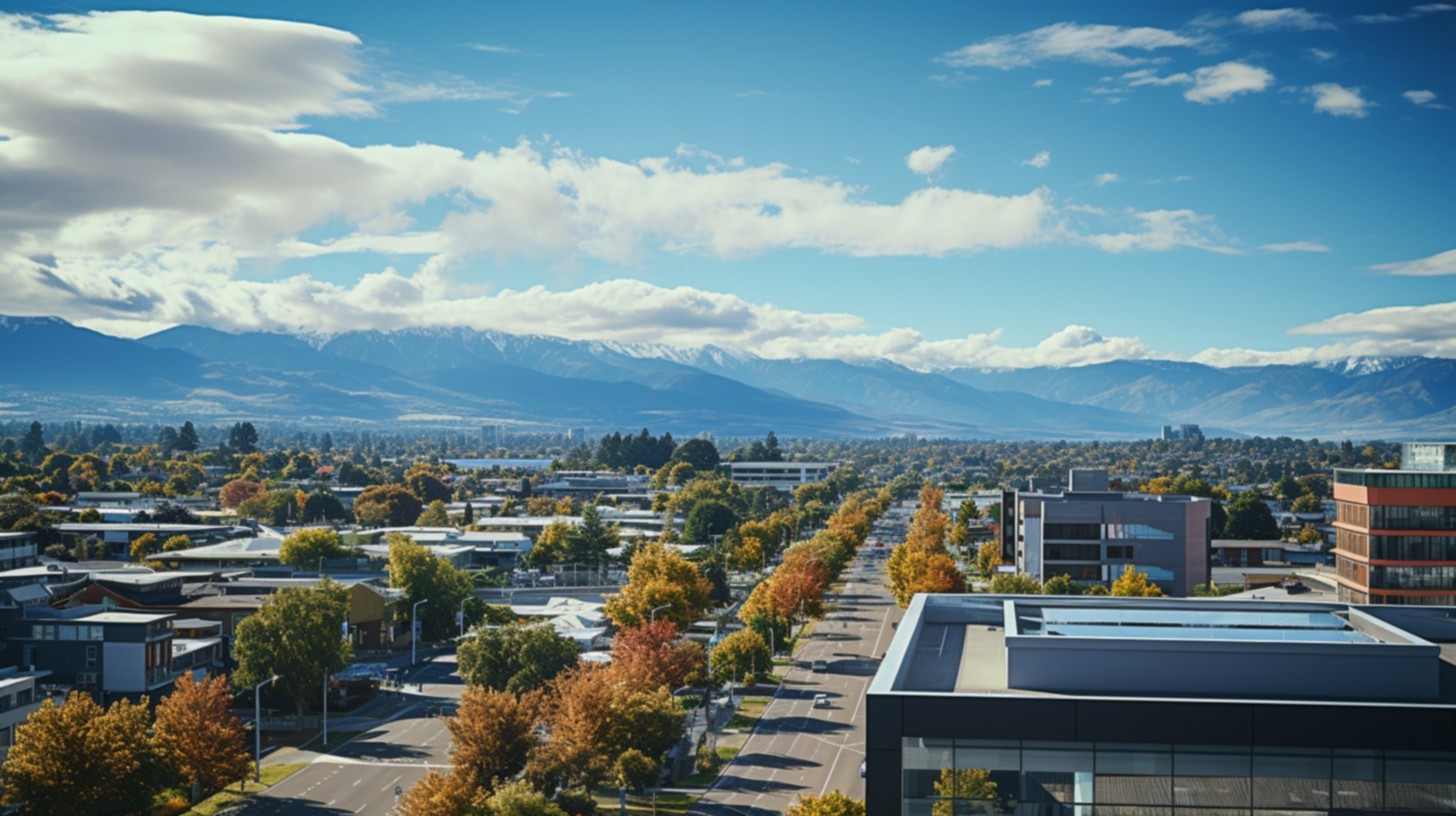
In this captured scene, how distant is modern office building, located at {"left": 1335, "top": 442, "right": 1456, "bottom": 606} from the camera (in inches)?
2913

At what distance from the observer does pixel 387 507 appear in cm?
18550

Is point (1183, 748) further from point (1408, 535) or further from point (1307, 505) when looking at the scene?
point (1307, 505)

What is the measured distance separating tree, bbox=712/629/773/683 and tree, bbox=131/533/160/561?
275 feet

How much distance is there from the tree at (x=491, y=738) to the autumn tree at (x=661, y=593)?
98.6 ft

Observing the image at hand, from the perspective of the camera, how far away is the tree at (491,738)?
5234 centimetres

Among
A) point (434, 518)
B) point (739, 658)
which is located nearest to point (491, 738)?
point (739, 658)

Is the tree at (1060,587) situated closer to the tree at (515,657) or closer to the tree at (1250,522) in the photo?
the tree at (515,657)

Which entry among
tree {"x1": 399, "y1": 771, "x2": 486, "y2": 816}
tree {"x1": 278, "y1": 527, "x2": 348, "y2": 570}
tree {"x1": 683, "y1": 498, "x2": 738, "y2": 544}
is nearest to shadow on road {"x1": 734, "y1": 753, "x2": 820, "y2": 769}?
tree {"x1": 399, "y1": 771, "x2": 486, "y2": 816}

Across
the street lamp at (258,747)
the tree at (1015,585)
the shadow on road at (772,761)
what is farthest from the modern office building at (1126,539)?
the street lamp at (258,747)

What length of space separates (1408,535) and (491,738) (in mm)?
55639

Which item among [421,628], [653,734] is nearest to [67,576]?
[421,628]

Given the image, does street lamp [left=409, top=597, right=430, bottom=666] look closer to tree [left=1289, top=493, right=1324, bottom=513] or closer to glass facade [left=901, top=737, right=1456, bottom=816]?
glass facade [left=901, top=737, right=1456, bottom=816]

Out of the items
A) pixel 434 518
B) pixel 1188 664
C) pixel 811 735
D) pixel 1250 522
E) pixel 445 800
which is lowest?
pixel 811 735

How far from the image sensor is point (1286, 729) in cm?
2636
